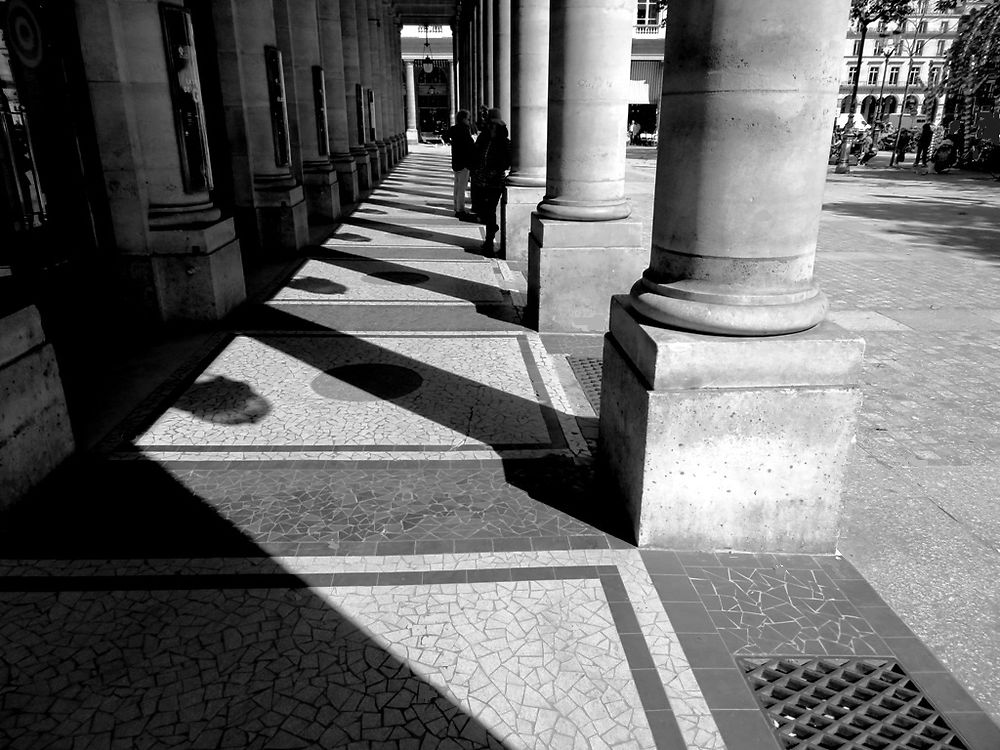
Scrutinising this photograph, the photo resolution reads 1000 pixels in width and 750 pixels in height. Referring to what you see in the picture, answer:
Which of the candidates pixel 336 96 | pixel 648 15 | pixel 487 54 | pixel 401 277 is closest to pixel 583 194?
pixel 401 277

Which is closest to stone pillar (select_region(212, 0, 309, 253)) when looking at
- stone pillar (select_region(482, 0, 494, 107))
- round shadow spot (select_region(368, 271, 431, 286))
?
round shadow spot (select_region(368, 271, 431, 286))

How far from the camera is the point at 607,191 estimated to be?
821 centimetres

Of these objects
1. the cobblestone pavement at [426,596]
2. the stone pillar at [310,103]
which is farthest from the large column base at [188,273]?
the stone pillar at [310,103]

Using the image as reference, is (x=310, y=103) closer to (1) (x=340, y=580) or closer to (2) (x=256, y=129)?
(2) (x=256, y=129)

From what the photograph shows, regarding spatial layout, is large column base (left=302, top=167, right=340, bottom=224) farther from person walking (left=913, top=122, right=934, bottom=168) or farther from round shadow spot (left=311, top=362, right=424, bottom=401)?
person walking (left=913, top=122, right=934, bottom=168)

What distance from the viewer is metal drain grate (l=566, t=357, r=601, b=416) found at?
6.42 meters

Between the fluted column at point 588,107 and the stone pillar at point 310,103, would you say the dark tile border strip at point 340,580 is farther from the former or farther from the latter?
the stone pillar at point 310,103

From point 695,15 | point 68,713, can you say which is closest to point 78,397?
point 68,713

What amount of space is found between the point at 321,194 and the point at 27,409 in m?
12.3

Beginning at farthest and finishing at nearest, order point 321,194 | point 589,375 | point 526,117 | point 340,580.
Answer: point 321,194
point 526,117
point 589,375
point 340,580

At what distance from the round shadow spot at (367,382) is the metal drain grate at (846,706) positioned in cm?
394

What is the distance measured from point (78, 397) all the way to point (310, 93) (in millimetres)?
10876

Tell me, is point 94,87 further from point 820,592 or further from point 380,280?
point 820,592

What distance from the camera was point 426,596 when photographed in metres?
3.65
